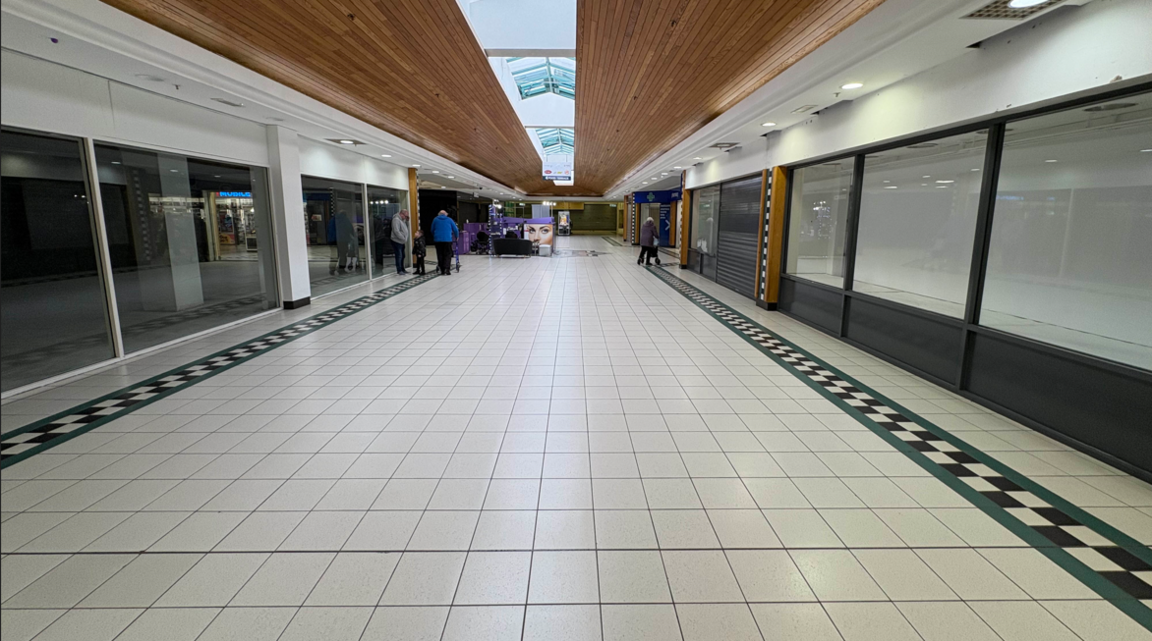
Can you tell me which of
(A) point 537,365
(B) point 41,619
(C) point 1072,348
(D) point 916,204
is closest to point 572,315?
(A) point 537,365

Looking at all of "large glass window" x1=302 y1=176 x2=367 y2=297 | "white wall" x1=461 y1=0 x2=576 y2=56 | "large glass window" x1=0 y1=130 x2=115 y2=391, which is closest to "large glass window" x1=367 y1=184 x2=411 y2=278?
"large glass window" x1=302 y1=176 x2=367 y2=297

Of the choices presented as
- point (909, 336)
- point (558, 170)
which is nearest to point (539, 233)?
point (558, 170)

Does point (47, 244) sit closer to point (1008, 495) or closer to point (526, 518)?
point (526, 518)

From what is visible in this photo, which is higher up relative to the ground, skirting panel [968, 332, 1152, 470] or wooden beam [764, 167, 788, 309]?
wooden beam [764, 167, 788, 309]

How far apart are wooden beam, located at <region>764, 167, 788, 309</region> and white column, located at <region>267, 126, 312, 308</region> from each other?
706cm

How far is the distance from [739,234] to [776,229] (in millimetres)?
1864

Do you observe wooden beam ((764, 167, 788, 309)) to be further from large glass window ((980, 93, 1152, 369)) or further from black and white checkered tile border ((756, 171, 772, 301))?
large glass window ((980, 93, 1152, 369))

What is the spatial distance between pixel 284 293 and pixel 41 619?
6.73 metres

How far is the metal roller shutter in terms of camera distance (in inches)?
366

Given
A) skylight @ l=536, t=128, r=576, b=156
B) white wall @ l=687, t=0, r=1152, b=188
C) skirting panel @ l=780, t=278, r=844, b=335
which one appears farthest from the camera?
skylight @ l=536, t=128, r=576, b=156

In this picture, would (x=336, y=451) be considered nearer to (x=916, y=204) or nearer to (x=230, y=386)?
(x=230, y=386)

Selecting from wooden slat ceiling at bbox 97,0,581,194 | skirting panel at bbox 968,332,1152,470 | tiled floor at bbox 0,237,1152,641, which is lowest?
tiled floor at bbox 0,237,1152,641

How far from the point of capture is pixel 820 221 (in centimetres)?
760

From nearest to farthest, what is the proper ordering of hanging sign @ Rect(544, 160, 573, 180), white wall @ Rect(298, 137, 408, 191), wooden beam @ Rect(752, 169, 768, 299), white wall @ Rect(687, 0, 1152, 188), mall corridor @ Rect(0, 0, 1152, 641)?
1. mall corridor @ Rect(0, 0, 1152, 641)
2. white wall @ Rect(687, 0, 1152, 188)
3. wooden beam @ Rect(752, 169, 768, 299)
4. white wall @ Rect(298, 137, 408, 191)
5. hanging sign @ Rect(544, 160, 573, 180)
